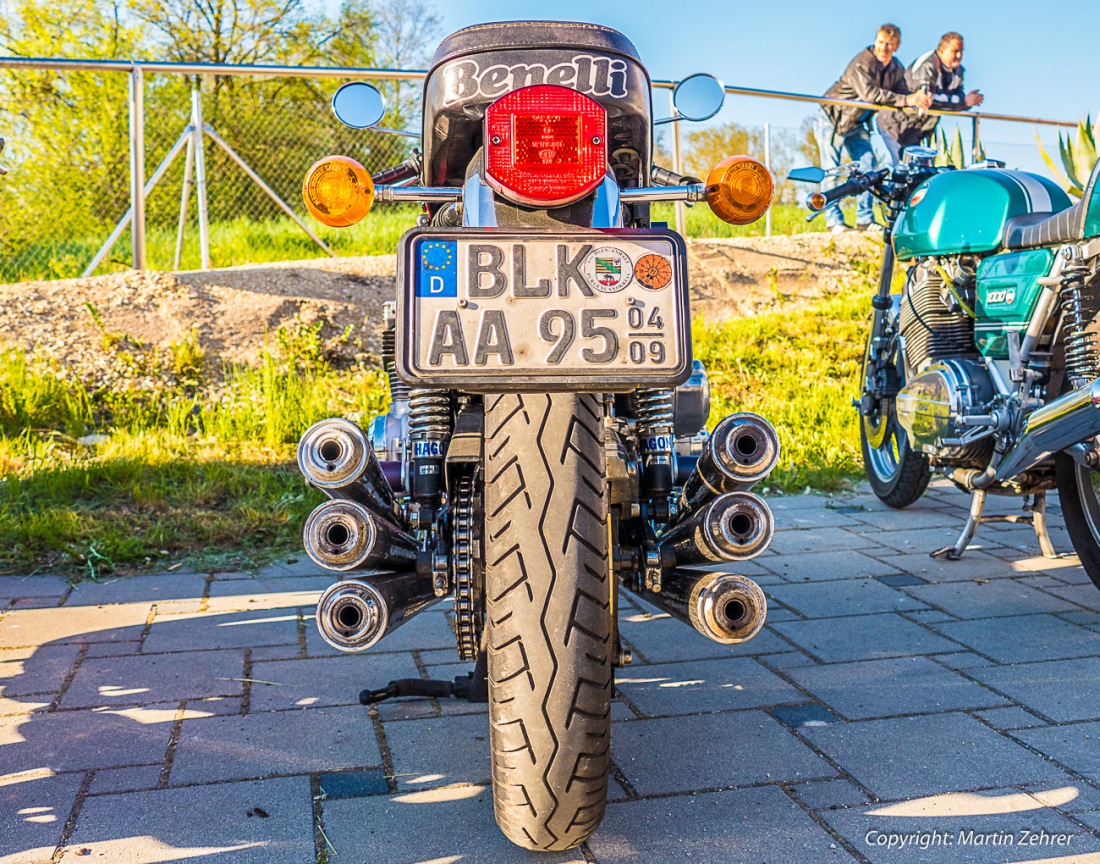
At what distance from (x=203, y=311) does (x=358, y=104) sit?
393cm

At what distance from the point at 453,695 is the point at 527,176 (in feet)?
4.54

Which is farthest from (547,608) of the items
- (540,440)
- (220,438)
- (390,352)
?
(220,438)

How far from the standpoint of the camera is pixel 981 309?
12.6 ft

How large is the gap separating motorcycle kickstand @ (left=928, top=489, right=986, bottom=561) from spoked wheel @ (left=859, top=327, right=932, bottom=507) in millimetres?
594

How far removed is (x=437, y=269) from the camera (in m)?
1.79

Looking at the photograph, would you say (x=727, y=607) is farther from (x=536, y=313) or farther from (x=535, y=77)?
(x=535, y=77)

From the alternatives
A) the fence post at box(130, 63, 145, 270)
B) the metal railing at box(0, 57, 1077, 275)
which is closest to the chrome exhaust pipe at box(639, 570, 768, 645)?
the metal railing at box(0, 57, 1077, 275)

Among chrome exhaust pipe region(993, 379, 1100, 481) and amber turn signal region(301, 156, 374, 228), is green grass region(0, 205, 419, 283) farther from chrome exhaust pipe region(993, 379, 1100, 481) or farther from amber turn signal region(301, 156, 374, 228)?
amber turn signal region(301, 156, 374, 228)

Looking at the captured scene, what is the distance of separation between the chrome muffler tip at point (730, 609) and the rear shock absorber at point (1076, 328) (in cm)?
176

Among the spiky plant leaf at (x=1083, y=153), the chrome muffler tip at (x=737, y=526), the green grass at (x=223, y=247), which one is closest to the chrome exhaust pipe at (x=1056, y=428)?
the chrome muffler tip at (x=737, y=526)

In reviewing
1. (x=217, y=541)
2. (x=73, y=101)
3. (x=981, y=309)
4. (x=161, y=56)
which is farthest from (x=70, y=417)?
(x=161, y=56)

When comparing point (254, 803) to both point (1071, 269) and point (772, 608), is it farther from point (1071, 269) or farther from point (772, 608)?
point (1071, 269)

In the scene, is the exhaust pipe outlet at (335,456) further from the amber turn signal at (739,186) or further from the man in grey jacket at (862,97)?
the man in grey jacket at (862,97)

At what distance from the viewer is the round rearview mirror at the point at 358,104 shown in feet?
8.94
